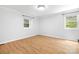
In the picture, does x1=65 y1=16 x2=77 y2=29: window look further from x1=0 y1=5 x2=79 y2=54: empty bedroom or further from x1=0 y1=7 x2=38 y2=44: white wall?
x1=0 y1=7 x2=38 y2=44: white wall

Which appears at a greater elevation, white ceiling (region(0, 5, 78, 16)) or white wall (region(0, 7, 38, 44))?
white ceiling (region(0, 5, 78, 16))

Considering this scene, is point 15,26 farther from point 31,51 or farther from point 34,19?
point 31,51

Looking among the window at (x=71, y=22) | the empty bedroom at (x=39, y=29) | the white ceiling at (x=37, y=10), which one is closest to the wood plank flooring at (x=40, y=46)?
the empty bedroom at (x=39, y=29)

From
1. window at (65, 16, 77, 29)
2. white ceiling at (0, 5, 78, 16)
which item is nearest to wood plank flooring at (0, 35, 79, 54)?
window at (65, 16, 77, 29)

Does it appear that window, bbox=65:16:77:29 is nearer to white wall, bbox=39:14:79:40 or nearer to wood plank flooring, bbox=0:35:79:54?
white wall, bbox=39:14:79:40

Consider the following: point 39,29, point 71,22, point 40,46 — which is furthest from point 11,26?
point 71,22

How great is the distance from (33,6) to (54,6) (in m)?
0.27

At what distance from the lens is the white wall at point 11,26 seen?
121 centimetres

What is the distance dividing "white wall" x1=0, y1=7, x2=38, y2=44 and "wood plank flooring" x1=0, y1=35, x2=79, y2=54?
0.27 feet

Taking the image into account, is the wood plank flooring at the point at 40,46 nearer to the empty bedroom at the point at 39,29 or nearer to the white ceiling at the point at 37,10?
the empty bedroom at the point at 39,29

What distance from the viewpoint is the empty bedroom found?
1.22 metres

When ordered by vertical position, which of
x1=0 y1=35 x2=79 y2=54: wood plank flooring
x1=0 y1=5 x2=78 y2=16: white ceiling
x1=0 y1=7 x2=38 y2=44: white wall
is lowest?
x1=0 y1=35 x2=79 y2=54: wood plank flooring
